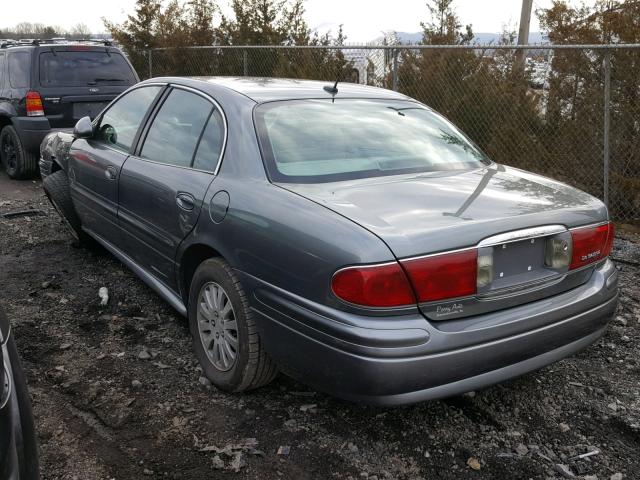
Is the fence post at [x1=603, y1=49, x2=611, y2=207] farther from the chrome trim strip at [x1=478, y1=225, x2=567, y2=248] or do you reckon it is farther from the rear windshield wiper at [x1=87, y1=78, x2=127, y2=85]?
the rear windshield wiper at [x1=87, y1=78, x2=127, y2=85]

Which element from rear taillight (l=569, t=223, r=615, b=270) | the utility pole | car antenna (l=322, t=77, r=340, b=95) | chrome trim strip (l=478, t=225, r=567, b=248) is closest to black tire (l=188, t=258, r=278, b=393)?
chrome trim strip (l=478, t=225, r=567, b=248)

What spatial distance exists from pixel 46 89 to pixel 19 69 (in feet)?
1.94

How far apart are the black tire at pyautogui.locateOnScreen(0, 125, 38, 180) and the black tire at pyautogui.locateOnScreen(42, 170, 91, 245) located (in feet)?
11.5

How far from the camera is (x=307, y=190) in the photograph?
288cm

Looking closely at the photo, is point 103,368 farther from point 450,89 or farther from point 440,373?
point 450,89

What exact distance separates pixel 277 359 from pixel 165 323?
162 cm

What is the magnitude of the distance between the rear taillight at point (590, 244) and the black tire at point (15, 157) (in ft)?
25.4

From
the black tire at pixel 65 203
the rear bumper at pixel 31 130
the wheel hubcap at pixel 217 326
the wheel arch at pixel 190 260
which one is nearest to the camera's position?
the wheel hubcap at pixel 217 326

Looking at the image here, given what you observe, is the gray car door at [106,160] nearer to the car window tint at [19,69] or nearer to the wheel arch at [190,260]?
the wheel arch at [190,260]

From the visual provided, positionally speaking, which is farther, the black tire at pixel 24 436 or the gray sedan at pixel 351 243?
the gray sedan at pixel 351 243

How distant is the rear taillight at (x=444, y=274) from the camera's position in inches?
94.7

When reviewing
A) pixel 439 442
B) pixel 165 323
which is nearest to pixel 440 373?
pixel 439 442

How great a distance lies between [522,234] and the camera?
2.61m

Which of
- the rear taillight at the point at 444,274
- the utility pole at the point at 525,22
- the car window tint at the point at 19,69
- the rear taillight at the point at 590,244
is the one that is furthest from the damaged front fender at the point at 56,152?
the utility pole at the point at 525,22
